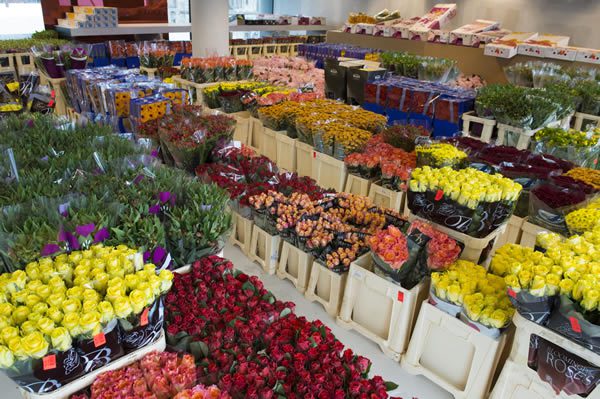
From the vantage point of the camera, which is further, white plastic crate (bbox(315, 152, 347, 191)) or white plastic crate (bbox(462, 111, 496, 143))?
white plastic crate (bbox(462, 111, 496, 143))

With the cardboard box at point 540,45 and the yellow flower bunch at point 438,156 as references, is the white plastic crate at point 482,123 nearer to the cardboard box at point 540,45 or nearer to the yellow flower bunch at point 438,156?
the yellow flower bunch at point 438,156

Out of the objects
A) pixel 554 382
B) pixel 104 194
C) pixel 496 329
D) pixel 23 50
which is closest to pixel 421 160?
pixel 496 329

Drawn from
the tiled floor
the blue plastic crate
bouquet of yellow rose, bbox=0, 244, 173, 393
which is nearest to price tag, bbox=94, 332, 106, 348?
bouquet of yellow rose, bbox=0, 244, 173, 393

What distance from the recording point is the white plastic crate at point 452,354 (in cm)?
188

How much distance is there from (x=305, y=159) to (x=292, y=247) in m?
1.54

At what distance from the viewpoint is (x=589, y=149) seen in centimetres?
368

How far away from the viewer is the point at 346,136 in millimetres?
3637

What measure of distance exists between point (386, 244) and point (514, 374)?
2.50ft

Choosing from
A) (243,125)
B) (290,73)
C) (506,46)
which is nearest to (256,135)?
(243,125)

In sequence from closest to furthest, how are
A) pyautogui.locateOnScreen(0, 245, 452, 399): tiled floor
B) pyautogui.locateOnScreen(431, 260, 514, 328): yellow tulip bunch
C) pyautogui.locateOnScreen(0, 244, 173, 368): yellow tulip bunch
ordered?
pyautogui.locateOnScreen(0, 244, 173, 368): yellow tulip bunch < pyautogui.locateOnScreen(431, 260, 514, 328): yellow tulip bunch < pyautogui.locateOnScreen(0, 245, 452, 399): tiled floor

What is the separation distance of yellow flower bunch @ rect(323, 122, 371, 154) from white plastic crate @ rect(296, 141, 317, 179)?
23 cm

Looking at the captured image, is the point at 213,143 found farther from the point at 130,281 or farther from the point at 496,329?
the point at 496,329

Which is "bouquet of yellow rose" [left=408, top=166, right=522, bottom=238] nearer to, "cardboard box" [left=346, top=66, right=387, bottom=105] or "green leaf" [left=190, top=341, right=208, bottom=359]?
"green leaf" [left=190, top=341, right=208, bottom=359]

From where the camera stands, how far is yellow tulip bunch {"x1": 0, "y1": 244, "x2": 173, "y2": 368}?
1317mm
